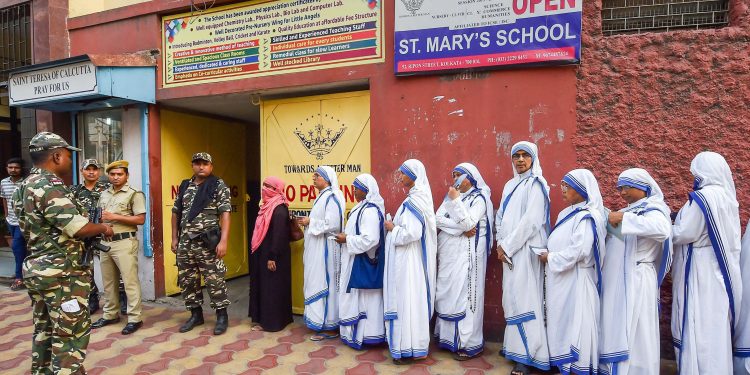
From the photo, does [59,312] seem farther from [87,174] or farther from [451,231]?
[451,231]

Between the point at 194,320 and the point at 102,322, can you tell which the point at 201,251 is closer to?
the point at 194,320

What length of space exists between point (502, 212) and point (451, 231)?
0.44m

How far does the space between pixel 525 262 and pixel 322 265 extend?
6.11 ft

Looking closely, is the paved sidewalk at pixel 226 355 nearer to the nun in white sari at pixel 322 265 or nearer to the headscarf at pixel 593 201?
the nun in white sari at pixel 322 265

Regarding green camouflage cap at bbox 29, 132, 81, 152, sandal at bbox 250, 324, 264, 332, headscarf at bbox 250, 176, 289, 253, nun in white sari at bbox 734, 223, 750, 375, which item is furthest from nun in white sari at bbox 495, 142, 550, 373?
green camouflage cap at bbox 29, 132, 81, 152

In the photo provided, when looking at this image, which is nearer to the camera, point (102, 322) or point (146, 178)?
point (102, 322)

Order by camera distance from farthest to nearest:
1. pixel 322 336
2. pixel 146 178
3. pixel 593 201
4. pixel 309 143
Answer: pixel 146 178
pixel 309 143
pixel 322 336
pixel 593 201

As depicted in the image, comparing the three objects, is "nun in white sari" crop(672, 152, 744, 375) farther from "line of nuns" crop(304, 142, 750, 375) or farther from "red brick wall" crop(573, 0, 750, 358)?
"red brick wall" crop(573, 0, 750, 358)

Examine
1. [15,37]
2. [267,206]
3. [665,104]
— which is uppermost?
[15,37]

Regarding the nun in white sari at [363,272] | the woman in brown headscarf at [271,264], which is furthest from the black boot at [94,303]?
the nun in white sari at [363,272]

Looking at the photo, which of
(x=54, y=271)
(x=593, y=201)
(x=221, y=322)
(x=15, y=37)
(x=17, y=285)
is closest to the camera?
(x=54, y=271)

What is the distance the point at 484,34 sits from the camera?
161 inches

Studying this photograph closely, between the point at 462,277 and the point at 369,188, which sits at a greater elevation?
the point at 369,188

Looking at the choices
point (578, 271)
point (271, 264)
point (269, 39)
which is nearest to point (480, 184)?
point (578, 271)
